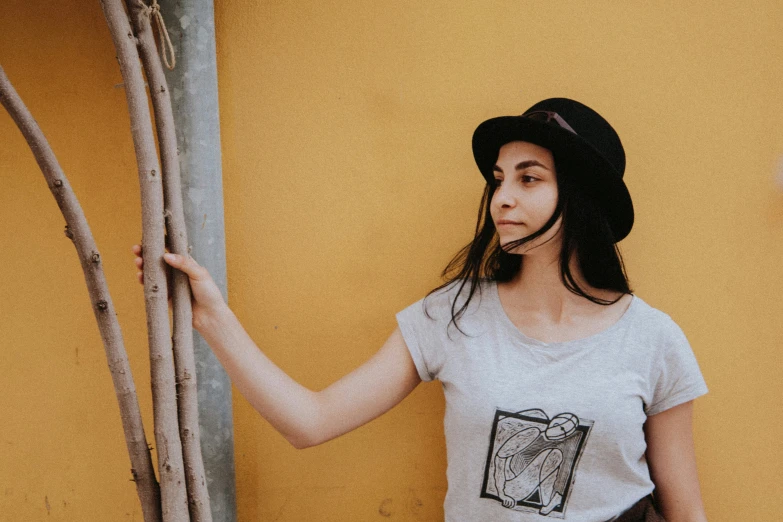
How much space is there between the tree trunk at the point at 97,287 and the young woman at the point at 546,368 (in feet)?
0.73

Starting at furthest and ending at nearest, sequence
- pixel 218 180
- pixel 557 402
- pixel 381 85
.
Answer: pixel 381 85 → pixel 218 180 → pixel 557 402

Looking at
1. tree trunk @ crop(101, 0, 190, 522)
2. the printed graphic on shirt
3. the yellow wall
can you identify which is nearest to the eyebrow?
the yellow wall

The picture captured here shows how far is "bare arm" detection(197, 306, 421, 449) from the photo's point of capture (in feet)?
4.71

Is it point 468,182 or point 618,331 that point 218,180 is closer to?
point 468,182

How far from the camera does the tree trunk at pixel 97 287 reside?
112 cm

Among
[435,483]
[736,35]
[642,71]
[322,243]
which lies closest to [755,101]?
[736,35]

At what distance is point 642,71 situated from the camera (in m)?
1.76

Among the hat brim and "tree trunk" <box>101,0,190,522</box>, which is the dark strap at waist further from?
"tree trunk" <box>101,0,190,522</box>

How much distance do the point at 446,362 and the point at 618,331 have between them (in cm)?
46

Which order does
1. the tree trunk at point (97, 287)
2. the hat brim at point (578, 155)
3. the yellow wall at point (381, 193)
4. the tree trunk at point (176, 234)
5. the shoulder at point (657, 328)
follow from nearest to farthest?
the tree trunk at point (97, 287)
the tree trunk at point (176, 234)
the hat brim at point (578, 155)
the shoulder at point (657, 328)
the yellow wall at point (381, 193)

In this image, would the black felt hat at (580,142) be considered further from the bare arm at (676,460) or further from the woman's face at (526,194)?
the bare arm at (676,460)

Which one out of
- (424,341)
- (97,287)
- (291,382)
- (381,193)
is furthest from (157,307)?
(381,193)

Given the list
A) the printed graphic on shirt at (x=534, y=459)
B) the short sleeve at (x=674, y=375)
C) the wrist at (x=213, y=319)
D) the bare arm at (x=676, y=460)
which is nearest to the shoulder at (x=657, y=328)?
the short sleeve at (x=674, y=375)

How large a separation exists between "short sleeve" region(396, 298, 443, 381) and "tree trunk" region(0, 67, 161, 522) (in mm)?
714
